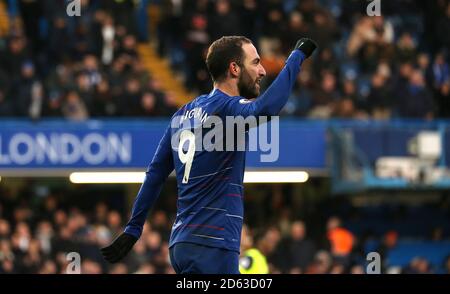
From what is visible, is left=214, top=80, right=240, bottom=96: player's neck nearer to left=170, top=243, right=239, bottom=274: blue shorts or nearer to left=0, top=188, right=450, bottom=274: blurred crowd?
left=170, top=243, right=239, bottom=274: blue shorts

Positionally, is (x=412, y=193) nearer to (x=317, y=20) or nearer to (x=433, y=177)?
(x=433, y=177)

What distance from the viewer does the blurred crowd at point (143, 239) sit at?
51.5 feet

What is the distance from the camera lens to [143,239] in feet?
53.5

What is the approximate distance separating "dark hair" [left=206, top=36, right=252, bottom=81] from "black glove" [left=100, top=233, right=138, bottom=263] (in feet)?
3.37

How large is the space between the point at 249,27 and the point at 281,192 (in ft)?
9.27

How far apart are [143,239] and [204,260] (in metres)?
10.2

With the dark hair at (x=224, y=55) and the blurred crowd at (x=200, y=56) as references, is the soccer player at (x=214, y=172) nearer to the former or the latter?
the dark hair at (x=224, y=55)

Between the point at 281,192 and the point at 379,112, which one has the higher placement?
the point at 379,112

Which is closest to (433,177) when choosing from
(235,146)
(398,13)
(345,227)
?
(345,227)

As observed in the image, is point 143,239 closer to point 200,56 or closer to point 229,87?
point 200,56

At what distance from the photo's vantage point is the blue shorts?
20.3 ft

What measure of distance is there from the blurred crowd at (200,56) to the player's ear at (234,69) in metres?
11.3

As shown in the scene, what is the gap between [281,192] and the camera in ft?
64.0
